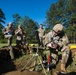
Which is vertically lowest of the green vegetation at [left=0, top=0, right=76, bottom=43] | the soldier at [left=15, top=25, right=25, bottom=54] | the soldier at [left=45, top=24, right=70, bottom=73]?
the soldier at [left=45, top=24, right=70, bottom=73]

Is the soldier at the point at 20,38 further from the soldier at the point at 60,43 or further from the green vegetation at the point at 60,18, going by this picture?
the green vegetation at the point at 60,18

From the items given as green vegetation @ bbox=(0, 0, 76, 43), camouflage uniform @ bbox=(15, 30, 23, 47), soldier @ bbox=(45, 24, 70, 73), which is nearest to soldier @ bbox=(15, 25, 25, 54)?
camouflage uniform @ bbox=(15, 30, 23, 47)

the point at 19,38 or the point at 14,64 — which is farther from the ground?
the point at 19,38

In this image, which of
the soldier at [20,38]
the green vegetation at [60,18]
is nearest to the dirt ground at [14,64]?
the soldier at [20,38]

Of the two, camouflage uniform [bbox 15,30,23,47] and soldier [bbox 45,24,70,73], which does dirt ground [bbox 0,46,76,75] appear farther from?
camouflage uniform [bbox 15,30,23,47]

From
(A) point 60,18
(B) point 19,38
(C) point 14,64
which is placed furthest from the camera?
(A) point 60,18

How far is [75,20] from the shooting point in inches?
2469

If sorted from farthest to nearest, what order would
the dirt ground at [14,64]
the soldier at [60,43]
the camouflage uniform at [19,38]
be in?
1. the camouflage uniform at [19,38]
2. the dirt ground at [14,64]
3. the soldier at [60,43]

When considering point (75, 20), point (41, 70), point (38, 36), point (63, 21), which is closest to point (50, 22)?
point (63, 21)

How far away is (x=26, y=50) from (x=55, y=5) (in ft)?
218

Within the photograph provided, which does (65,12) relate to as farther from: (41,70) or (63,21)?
(41,70)

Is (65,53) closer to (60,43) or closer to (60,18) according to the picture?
(60,43)

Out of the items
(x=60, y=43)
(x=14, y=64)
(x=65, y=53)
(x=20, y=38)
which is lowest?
(x=14, y=64)

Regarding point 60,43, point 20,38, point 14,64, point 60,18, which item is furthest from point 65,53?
point 60,18
